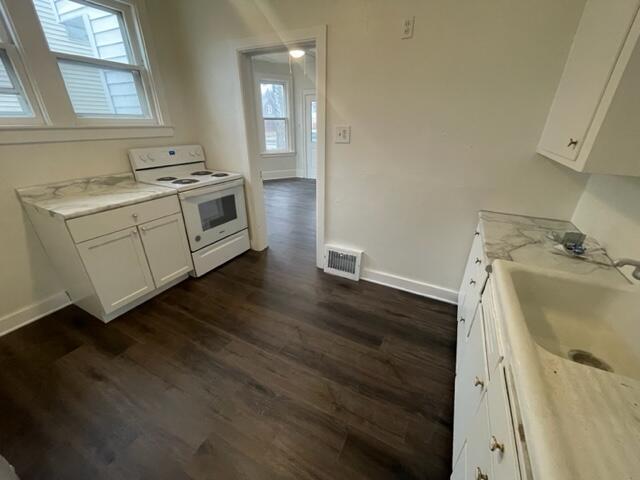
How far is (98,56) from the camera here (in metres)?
2.17

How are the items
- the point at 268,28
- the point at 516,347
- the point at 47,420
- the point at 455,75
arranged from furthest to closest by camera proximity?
the point at 268,28, the point at 455,75, the point at 47,420, the point at 516,347

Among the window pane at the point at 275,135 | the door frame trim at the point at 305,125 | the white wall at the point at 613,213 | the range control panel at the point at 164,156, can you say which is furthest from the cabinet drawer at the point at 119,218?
the door frame trim at the point at 305,125

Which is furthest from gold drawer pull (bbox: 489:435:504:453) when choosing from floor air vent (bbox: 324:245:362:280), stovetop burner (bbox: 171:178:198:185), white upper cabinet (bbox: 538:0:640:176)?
stovetop burner (bbox: 171:178:198:185)

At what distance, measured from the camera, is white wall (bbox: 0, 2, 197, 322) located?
1.80 metres

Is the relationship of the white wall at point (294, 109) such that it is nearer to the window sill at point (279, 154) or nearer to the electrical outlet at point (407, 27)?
the window sill at point (279, 154)

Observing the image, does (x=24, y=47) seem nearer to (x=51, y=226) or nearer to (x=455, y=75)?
(x=51, y=226)

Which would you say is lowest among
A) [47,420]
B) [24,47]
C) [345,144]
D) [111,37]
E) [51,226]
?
[47,420]

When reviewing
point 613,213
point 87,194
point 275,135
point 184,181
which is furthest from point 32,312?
point 275,135

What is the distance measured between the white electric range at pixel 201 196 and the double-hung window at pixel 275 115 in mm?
3650

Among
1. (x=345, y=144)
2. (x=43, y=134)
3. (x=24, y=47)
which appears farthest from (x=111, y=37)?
(x=345, y=144)

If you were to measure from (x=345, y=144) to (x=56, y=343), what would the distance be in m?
2.57

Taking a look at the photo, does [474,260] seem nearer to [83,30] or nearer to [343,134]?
[343,134]

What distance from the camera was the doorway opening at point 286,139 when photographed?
2201mm

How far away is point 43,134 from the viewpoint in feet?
6.12
